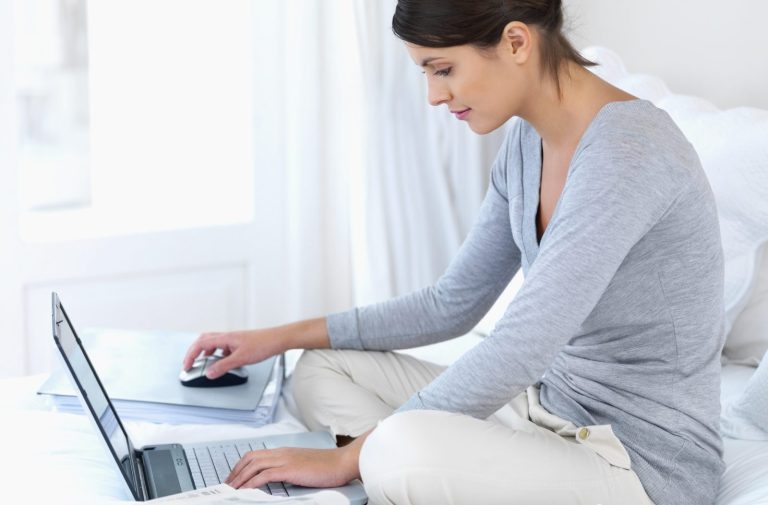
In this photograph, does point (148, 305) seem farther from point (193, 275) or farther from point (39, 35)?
point (39, 35)

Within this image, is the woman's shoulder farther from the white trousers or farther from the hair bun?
the white trousers

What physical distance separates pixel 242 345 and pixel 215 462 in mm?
280

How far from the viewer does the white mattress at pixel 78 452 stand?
129cm

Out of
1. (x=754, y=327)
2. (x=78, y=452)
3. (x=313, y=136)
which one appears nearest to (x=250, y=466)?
(x=78, y=452)

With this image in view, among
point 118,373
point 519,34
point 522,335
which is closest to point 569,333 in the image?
point 522,335

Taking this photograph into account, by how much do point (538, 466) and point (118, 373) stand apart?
75cm

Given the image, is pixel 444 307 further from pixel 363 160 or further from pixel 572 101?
pixel 363 160

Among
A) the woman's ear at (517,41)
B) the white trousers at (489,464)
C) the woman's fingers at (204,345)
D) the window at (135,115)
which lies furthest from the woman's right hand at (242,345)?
the window at (135,115)

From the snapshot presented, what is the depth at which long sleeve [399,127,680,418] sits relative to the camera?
1.19 metres

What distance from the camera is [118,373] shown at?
1.66 metres

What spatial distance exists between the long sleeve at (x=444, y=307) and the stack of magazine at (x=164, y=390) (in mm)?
142

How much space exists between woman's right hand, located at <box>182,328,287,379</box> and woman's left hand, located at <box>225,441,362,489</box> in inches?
14.3

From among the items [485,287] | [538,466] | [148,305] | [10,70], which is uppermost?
[10,70]

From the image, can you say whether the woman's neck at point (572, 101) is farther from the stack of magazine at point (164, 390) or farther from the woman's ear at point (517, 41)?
the stack of magazine at point (164, 390)
